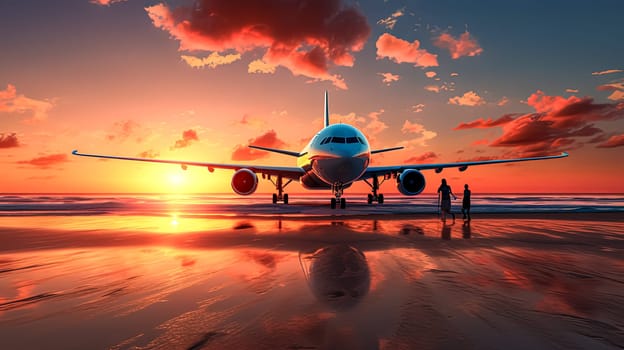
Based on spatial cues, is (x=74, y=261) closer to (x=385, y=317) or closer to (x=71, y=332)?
(x=71, y=332)

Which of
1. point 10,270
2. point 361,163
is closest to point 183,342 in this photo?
point 10,270

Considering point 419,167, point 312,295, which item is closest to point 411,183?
point 419,167

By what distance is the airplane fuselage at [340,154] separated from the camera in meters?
19.8

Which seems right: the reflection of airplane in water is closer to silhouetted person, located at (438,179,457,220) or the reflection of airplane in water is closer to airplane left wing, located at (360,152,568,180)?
silhouetted person, located at (438,179,457,220)

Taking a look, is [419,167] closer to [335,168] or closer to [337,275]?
[335,168]

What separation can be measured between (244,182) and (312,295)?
771 inches

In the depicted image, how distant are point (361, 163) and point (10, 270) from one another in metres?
16.3

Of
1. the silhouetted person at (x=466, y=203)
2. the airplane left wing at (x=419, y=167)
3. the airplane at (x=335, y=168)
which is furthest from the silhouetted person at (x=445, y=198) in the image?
the airplane left wing at (x=419, y=167)

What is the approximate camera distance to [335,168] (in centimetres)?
2019

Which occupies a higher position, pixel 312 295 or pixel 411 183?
pixel 411 183

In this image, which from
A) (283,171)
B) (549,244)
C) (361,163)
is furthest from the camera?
(283,171)

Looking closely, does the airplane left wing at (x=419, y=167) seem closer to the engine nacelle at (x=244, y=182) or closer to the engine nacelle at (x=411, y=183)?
the engine nacelle at (x=411, y=183)

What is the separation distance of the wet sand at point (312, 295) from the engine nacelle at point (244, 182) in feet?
47.8

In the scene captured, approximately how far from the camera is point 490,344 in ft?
9.90
